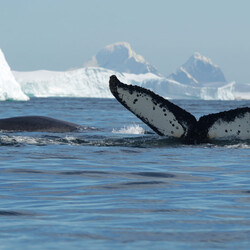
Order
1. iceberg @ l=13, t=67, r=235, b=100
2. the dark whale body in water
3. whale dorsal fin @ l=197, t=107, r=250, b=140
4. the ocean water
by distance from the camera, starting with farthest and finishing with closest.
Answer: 1. iceberg @ l=13, t=67, r=235, b=100
2. the dark whale body in water
3. whale dorsal fin @ l=197, t=107, r=250, b=140
4. the ocean water

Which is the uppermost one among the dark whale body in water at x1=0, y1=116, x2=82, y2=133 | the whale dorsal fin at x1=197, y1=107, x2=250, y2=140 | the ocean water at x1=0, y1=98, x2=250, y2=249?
the whale dorsal fin at x1=197, y1=107, x2=250, y2=140

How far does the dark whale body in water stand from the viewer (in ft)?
45.0

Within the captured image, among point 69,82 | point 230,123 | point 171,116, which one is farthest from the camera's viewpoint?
point 69,82

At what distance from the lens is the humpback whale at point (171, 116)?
364 inches

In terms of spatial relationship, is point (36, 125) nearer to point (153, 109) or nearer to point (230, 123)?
point (153, 109)

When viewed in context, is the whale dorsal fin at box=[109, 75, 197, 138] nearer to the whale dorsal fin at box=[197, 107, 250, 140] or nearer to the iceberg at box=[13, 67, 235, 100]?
the whale dorsal fin at box=[197, 107, 250, 140]

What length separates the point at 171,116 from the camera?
9.39 meters

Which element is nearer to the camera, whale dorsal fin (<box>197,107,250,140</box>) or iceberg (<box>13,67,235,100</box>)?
whale dorsal fin (<box>197,107,250,140</box>)

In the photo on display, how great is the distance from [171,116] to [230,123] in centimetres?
83

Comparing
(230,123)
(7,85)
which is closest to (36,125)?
(230,123)

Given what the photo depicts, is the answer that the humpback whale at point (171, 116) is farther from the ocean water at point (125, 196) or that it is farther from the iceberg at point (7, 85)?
the iceberg at point (7, 85)

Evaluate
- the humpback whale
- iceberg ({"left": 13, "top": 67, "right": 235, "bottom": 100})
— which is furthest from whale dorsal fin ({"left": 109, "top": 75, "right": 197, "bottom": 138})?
iceberg ({"left": 13, "top": 67, "right": 235, "bottom": 100})

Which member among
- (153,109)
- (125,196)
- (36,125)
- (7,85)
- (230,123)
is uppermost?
(7,85)

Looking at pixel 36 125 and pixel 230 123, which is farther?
pixel 36 125
